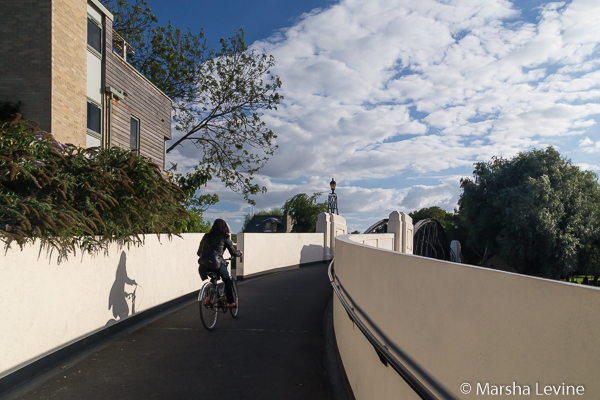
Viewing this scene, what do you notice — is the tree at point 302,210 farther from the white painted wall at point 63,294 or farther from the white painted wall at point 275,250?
the white painted wall at point 63,294

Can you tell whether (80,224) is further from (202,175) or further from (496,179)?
(496,179)

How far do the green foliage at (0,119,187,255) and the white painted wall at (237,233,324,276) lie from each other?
6783 mm

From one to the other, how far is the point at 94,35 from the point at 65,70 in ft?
10.3

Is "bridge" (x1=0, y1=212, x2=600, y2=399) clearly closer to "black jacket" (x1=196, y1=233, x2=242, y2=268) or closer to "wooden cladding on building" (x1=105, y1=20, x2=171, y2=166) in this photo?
"black jacket" (x1=196, y1=233, x2=242, y2=268)

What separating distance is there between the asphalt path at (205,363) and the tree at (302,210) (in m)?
54.5

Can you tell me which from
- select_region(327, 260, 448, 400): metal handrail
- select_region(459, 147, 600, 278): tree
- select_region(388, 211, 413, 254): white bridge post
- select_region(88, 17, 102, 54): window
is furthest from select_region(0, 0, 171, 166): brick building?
select_region(459, 147, 600, 278): tree

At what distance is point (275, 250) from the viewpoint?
1909cm

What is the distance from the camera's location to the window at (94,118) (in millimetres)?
17031

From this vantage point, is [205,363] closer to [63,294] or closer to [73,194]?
[63,294]

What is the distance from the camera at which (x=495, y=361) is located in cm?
193

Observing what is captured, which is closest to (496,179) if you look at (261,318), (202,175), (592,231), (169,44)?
(592,231)

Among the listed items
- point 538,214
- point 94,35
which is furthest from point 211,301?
point 538,214

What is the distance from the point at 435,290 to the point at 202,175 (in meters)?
14.1

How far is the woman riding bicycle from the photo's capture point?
8359mm
